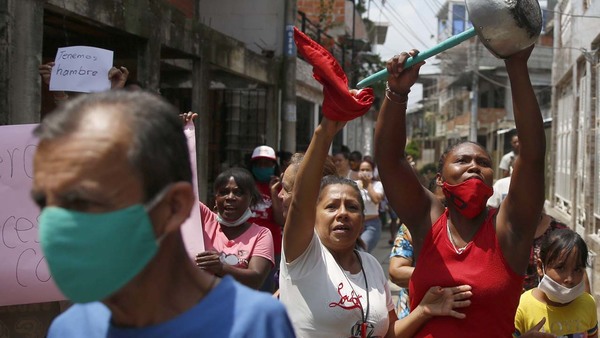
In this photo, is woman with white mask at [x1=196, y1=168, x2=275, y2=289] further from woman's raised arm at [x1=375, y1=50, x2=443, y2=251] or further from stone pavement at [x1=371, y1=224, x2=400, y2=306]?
stone pavement at [x1=371, y1=224, x2=400, y2=306]

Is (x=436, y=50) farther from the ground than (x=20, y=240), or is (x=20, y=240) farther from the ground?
(x=436, y=50)

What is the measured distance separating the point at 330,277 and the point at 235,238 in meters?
1.64

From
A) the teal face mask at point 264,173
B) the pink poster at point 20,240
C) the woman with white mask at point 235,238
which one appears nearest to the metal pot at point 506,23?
the woman with white mask at point 235,238

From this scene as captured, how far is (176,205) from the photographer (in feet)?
5.07

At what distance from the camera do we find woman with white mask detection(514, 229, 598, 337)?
393cm

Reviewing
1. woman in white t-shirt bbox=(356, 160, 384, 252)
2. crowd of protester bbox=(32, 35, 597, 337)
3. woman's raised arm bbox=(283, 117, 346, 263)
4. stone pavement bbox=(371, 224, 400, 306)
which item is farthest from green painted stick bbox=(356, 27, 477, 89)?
stone pavement bbox=(371, 224, 400, 306)

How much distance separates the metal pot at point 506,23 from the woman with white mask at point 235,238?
1976 millimetres

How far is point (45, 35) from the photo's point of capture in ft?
27.3

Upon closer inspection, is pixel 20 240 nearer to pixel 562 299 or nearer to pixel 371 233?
pixel 562 299

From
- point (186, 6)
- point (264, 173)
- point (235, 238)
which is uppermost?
point (186, 6)

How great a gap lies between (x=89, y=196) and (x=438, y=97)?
60425mm

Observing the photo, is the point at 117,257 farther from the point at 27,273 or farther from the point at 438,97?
the point at 438,97

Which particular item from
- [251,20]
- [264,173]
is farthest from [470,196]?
[251,20]

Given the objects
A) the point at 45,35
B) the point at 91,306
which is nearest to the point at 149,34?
the point at 45,35
